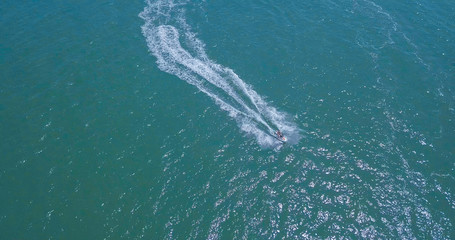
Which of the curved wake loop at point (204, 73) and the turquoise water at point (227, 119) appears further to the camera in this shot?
the curved wake loop at point (204, 73)

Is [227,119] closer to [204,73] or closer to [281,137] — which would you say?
[281,137]

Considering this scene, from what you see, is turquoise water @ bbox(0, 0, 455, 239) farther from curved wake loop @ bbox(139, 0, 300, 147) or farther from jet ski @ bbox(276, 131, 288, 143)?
jet ski @ bbox(276, 131, 288, 143)

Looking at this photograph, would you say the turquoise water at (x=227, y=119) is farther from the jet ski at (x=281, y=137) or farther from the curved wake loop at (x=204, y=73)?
the jet ski at (x=281, y=137)

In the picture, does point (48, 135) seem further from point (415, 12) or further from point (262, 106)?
point (415, 12)

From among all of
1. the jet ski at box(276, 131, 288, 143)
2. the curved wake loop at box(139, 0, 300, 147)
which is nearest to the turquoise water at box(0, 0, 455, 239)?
the curved wake loop at box(139, 0, 300, 147)

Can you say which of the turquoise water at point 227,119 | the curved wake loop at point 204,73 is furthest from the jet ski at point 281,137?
the turquoise water at point 227,119

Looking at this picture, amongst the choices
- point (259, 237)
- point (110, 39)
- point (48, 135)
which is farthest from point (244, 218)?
point (110, 39)
